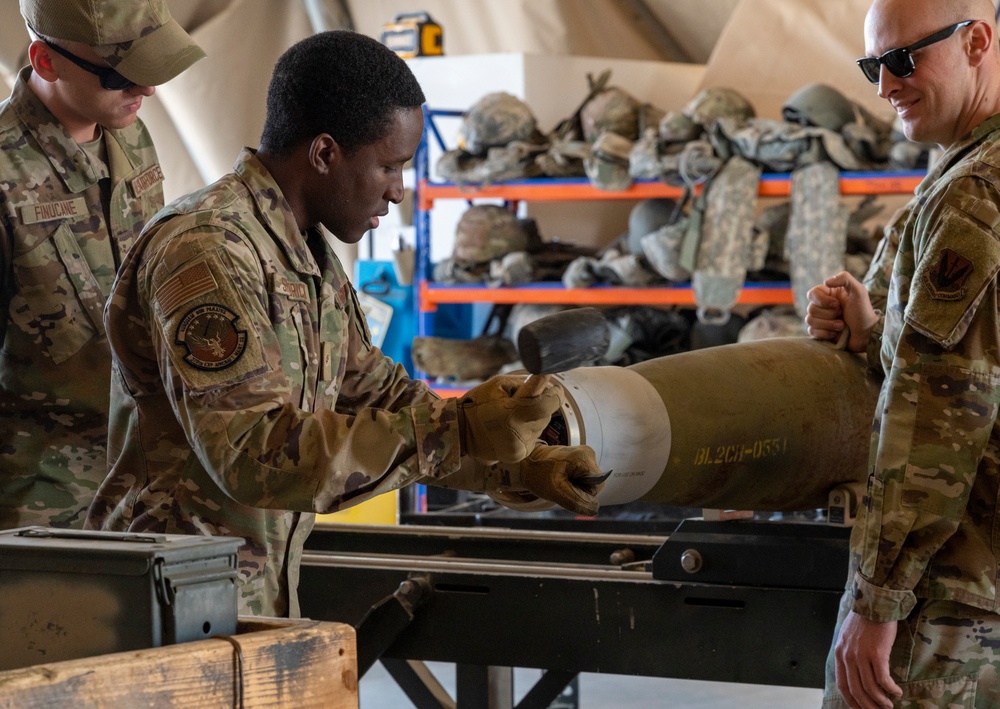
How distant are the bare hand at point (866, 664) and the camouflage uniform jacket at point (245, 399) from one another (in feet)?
2.02

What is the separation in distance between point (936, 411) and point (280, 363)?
0.86 meters

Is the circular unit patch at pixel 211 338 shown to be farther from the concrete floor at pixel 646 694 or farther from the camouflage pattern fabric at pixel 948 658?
the concrete floor at pixel 646 694

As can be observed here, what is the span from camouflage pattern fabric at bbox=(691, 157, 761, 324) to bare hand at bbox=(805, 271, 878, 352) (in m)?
2.60

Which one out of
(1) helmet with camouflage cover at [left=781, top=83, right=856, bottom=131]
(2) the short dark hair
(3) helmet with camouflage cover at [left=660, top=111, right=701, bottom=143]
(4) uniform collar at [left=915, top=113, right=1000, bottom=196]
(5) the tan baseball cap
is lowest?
(3) helmet with camouflage cover at [left=660, top=111, right=701, bottom=143]

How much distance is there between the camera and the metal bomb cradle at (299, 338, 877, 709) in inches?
82.4

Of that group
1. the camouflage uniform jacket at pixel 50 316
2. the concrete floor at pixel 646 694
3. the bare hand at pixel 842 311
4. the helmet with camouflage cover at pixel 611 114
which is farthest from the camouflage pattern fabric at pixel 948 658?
the helmet with camouflage cover at pixel 611 114

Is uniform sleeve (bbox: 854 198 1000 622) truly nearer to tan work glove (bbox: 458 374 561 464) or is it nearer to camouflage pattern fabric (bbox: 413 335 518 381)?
tan work glove (bbox: 458 374 561 464)

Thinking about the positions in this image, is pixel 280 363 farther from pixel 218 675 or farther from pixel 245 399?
pixel 218 675

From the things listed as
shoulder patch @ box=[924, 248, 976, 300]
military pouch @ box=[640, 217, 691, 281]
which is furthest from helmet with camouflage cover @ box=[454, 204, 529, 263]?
shoulder patch @ box=[924, 248, 976, 300]

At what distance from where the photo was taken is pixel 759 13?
5.80 metres

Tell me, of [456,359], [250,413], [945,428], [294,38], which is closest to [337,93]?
[250,413]

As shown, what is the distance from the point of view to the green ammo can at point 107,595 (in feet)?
3.76

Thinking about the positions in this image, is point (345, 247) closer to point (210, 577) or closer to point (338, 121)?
point (338, 121)

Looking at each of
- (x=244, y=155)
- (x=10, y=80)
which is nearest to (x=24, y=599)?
(x=244, y=155)
